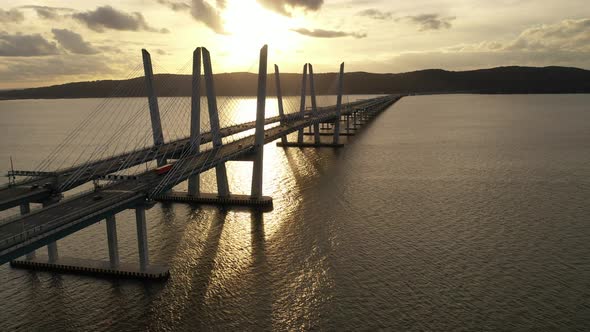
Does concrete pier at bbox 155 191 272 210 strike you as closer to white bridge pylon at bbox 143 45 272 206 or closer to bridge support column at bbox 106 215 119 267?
white bridge pylon at bbox 143 45 272 206

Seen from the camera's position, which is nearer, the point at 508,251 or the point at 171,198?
the point at 508,251

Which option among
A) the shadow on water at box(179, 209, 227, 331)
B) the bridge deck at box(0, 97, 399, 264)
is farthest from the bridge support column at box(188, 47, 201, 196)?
the shadow on water at box(179, 209, 227, 331)

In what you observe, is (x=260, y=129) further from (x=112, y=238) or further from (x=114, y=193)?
(x=112, y=238)

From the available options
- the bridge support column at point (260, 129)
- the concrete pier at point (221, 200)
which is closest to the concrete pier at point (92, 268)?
the concrete pier at point (221, 200)

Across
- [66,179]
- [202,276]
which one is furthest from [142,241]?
[66,179]

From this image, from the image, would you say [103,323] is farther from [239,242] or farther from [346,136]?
[346,136]

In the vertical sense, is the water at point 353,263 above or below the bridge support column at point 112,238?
below

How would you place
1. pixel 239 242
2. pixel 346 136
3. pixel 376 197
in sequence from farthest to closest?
pixel 346 136 < pixel 376 197 < pixel 239 242

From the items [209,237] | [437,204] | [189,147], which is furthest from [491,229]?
[189,147]

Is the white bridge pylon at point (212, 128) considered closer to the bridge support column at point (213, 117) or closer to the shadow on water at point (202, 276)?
the bridge support column at point (213, 117)
